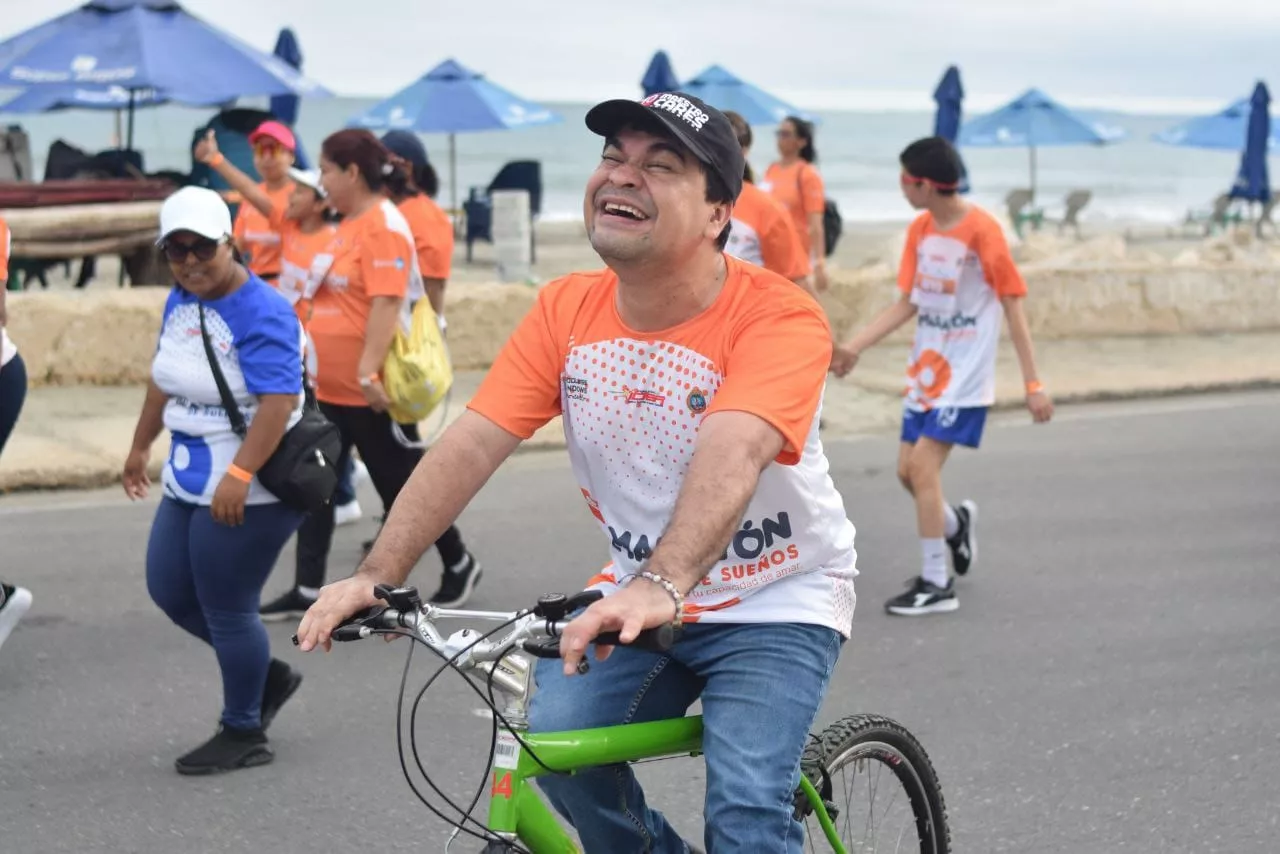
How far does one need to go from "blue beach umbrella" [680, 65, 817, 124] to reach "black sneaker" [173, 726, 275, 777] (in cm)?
2009

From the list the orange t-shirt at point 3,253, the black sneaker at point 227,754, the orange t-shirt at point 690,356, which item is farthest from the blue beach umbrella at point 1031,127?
the orange t-shirt at point 690,356

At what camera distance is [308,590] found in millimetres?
7160

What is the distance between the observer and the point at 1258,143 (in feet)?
87.6

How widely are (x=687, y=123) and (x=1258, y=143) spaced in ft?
83.6

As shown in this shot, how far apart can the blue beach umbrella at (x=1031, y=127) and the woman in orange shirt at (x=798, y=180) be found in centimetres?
1964

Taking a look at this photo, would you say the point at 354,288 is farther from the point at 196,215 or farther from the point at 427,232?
the point at 196,215

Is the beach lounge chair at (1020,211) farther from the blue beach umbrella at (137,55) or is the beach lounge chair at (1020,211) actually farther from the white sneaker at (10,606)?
the white sneaker at (10,606)

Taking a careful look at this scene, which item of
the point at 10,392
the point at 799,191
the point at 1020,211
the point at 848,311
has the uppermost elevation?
the point at 799,191

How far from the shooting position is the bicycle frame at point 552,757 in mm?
3002

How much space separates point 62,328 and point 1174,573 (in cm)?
720

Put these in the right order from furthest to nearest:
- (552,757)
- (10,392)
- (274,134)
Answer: (274,134) → (10,392) → (552,757)

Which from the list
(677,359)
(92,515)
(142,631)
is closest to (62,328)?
(92,515)

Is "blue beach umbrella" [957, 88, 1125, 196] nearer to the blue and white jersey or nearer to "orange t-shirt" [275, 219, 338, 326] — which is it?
"orange t-shirt" [275, 219, 338, 326]

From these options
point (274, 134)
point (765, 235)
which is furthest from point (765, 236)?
point (274, 134)
